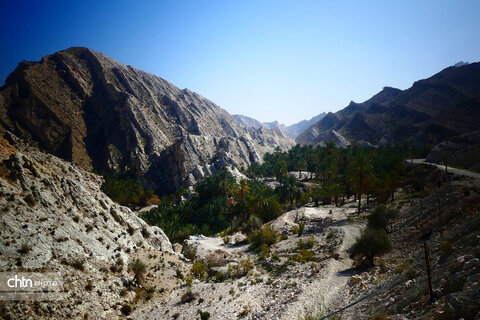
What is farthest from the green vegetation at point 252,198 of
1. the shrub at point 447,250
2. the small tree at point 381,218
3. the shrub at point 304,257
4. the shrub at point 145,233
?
the shrub at point 447,250

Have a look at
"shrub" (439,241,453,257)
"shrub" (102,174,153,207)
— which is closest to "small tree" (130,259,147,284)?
"shrub" (439,241,453,257)

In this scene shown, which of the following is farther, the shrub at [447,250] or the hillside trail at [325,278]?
the hillside trail at [325,278]

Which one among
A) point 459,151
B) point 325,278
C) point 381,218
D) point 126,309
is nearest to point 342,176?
point 459,151

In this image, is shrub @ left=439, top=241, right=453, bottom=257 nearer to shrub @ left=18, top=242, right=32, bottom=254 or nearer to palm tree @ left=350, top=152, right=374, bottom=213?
shrub @ left=18, top=242, right=32, bottom=254

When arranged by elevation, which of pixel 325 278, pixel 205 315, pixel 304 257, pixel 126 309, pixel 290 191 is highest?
pixel 205 315

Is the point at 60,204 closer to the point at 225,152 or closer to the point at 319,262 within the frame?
the point at 319,262

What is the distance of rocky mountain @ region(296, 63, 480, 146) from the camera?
11556cm

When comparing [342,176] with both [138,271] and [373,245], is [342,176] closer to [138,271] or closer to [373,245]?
[373,245]

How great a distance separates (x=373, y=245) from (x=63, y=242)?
27.8 metres

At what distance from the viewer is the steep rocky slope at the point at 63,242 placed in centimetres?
1568

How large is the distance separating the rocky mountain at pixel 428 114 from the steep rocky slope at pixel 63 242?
139 meters

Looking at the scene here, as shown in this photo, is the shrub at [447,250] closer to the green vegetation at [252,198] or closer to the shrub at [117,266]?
the shrub at [117,266]
